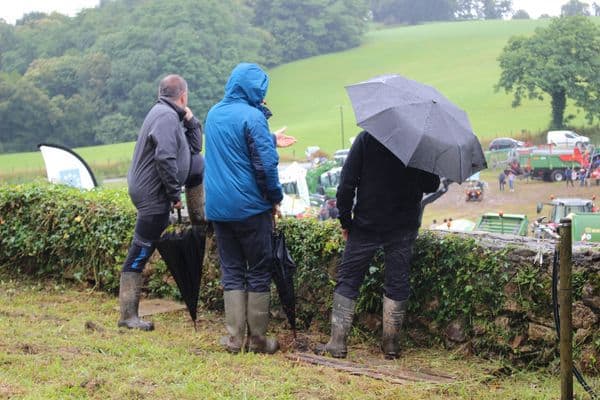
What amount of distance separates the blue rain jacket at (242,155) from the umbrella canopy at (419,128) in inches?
22.1

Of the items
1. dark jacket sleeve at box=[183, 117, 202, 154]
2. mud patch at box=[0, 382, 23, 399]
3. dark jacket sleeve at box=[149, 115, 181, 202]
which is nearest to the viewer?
mud patch at box=[0, 382, 23, 399]

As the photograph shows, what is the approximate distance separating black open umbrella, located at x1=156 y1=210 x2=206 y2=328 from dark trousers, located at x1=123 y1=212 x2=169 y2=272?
7 cm

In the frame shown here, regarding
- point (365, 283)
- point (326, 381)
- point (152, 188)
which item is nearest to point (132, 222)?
point (152, 188)

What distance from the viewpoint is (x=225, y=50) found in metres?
70.2

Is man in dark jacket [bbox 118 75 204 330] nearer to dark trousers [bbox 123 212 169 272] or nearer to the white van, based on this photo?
dark trousers [bbox 123 212 169 272]

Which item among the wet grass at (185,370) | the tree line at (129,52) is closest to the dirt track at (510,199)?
the tree line at (129,52)

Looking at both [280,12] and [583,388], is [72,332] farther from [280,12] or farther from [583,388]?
[280,12]

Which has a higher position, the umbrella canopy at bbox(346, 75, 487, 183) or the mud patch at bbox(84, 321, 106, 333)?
the umbrella canopy at bbox(346, 75, 487, 183)

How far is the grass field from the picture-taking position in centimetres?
4938

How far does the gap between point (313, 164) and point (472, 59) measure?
139ft

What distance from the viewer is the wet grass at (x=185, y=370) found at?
3.88 meters

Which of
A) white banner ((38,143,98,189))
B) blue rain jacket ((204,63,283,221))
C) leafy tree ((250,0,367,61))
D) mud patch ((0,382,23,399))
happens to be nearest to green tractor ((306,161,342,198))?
white banner ((38,143,98,189))

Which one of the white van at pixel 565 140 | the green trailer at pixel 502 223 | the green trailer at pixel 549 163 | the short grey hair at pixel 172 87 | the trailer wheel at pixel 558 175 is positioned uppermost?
the short grey hair at pixel 172 87

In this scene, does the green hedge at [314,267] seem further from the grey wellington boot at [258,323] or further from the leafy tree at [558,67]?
the leafy tree at [558,67]
